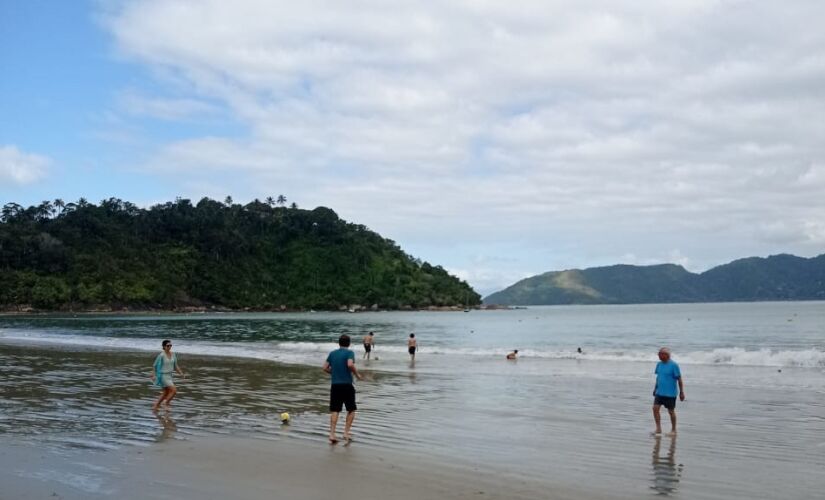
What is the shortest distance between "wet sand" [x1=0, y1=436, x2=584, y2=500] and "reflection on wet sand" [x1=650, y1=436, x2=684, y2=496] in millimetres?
1325

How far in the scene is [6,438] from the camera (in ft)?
39.4

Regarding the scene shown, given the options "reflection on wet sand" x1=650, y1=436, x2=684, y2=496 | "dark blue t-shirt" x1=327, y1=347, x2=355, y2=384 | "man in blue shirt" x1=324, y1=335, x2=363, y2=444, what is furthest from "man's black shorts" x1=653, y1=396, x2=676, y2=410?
"dark blue t-shirt" x1=327, y1=347, x2=355, y2=384

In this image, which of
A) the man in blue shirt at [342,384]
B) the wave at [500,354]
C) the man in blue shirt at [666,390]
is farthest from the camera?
the wave at [500,354]

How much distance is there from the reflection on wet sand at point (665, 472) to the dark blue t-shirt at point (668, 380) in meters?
1.50

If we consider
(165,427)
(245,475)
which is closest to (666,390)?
(245,475)

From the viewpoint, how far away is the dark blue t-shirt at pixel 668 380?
1385cm

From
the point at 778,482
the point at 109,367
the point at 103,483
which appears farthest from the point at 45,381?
the point at 778,482

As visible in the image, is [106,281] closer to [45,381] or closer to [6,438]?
[45,381]

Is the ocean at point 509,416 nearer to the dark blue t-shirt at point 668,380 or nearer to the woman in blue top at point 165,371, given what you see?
the woman in blue top at point 165,371

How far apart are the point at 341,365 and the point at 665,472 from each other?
5.77 metres

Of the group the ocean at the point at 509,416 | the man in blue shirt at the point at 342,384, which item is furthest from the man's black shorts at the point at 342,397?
the ocean at the point at 509,416

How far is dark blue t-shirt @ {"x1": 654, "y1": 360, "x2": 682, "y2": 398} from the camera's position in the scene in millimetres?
13852

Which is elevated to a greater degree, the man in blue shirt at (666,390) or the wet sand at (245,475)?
the man in blue shirt at (666,390)

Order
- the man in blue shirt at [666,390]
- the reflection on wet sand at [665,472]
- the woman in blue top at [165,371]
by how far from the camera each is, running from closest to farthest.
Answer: the reflection on wet sand at [665,472]
the man in blue shirt at [666,390]
the woman in blue top at [165,371]
